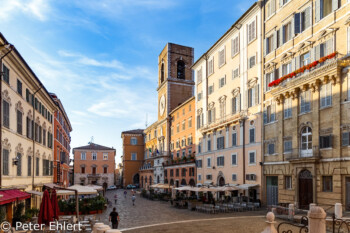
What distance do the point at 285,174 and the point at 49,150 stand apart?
2524cm

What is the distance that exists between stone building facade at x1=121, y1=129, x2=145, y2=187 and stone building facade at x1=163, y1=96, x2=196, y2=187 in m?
26.9

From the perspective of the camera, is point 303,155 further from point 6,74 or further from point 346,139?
point 6,74

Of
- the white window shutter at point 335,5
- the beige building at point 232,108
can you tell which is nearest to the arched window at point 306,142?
the beige building at point 232,108

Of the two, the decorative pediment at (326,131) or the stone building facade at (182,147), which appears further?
the stone building facade at (182,147)

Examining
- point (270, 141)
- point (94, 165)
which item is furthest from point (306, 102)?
point (94, 165)

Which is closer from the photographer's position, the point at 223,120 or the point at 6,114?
the point at 6,114

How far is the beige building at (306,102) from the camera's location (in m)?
24.1

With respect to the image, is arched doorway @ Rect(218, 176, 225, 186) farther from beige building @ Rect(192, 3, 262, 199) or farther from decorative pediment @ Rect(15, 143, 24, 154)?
decorative pediment @ Rect(15, 143, 24, 154)

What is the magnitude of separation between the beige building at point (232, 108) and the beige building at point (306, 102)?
1.86 m

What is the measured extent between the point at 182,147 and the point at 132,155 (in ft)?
120

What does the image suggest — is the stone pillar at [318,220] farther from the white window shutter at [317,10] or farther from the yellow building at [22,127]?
the white window shutter at [317,10]

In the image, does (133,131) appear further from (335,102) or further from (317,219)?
(317,219)

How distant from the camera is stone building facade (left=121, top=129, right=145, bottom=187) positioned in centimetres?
9244

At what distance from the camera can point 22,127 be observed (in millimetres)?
25391
